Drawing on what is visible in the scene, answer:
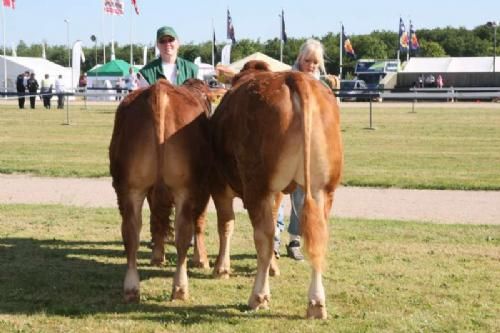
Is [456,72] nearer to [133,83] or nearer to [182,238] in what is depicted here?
[133,83]

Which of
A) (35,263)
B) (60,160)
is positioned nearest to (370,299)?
(35,263)

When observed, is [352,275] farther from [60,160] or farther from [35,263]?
[60,160]

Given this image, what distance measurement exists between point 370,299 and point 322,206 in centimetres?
122

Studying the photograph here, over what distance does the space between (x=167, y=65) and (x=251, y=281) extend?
2.61 m

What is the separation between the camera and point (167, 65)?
8688mm

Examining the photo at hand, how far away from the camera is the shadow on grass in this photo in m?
6.55

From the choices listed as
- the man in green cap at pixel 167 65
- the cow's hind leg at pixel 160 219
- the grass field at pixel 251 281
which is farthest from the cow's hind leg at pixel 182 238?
the man in green cap at pixel 167 65

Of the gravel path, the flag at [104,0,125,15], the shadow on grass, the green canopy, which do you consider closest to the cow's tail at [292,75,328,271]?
the shadow on grass

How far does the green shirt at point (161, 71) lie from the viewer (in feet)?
28.1

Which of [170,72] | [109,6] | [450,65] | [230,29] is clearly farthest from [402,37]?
[170,72]

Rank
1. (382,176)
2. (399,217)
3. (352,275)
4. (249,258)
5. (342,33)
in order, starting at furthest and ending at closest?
(342,33), (382,176), (399,217), (249,258), (352,275)

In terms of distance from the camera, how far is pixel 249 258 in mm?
8789

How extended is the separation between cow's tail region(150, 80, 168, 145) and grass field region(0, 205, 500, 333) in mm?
1475

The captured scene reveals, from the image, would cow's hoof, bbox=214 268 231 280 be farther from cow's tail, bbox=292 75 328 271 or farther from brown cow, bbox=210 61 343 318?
cow's tail, bbox=292 75 328 271
